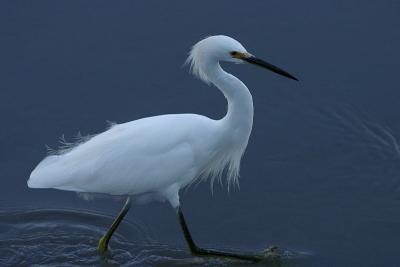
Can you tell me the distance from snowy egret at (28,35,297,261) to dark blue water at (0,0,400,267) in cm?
43

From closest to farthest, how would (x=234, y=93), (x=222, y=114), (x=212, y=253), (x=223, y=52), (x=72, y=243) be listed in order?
1. (x=223, y=52)
2. (x=234, y=93)
3. (x=212, y=253)
4. (x=72, y=243)
5. (x=222, y=114)

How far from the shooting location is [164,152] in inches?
202

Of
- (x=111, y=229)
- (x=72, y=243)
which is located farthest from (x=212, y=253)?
(x=72, y=243)

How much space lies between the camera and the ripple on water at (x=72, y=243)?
17.7 ft

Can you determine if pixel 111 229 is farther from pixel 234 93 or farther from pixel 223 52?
pixel 223 52

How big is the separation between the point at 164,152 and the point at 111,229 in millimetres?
705

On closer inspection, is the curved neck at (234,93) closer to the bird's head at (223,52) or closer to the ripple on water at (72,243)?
the bird's head at (223,52)

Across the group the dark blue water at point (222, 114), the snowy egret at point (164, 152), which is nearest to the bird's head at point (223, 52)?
the snowy egret at point (164, 152)

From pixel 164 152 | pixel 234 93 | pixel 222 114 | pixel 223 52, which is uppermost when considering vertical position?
pixel 222 114

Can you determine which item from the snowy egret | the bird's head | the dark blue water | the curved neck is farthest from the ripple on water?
the bird's head

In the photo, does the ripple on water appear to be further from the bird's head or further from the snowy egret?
the bird's head

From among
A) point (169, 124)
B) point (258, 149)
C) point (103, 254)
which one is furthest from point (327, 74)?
point (103, 254)

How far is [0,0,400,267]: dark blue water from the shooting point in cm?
546

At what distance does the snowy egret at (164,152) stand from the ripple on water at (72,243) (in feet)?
0.98
